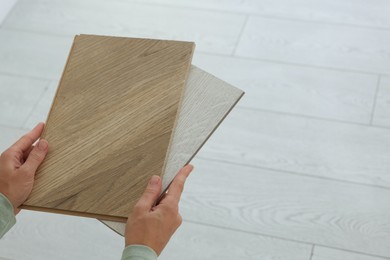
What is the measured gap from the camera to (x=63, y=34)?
6.75 feet

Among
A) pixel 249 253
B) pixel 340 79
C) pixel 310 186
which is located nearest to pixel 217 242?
pixel 249 253

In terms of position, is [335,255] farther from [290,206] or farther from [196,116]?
[196,116]

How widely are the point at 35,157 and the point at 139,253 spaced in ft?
0.71

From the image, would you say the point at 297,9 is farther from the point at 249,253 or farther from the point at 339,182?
the point at 249,253

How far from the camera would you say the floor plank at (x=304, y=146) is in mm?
1661

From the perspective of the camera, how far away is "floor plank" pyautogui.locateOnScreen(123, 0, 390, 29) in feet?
6.65

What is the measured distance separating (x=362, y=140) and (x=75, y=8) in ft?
3.14

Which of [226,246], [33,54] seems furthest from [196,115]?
[33,54]

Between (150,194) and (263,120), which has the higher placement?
(150,194)

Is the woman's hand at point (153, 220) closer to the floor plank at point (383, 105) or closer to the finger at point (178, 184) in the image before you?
the finger at point (178, 184)

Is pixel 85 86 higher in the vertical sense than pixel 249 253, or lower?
higher

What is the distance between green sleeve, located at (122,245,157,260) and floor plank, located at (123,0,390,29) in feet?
4.21

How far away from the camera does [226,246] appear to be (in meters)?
1.54

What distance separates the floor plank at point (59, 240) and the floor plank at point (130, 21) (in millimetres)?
642
